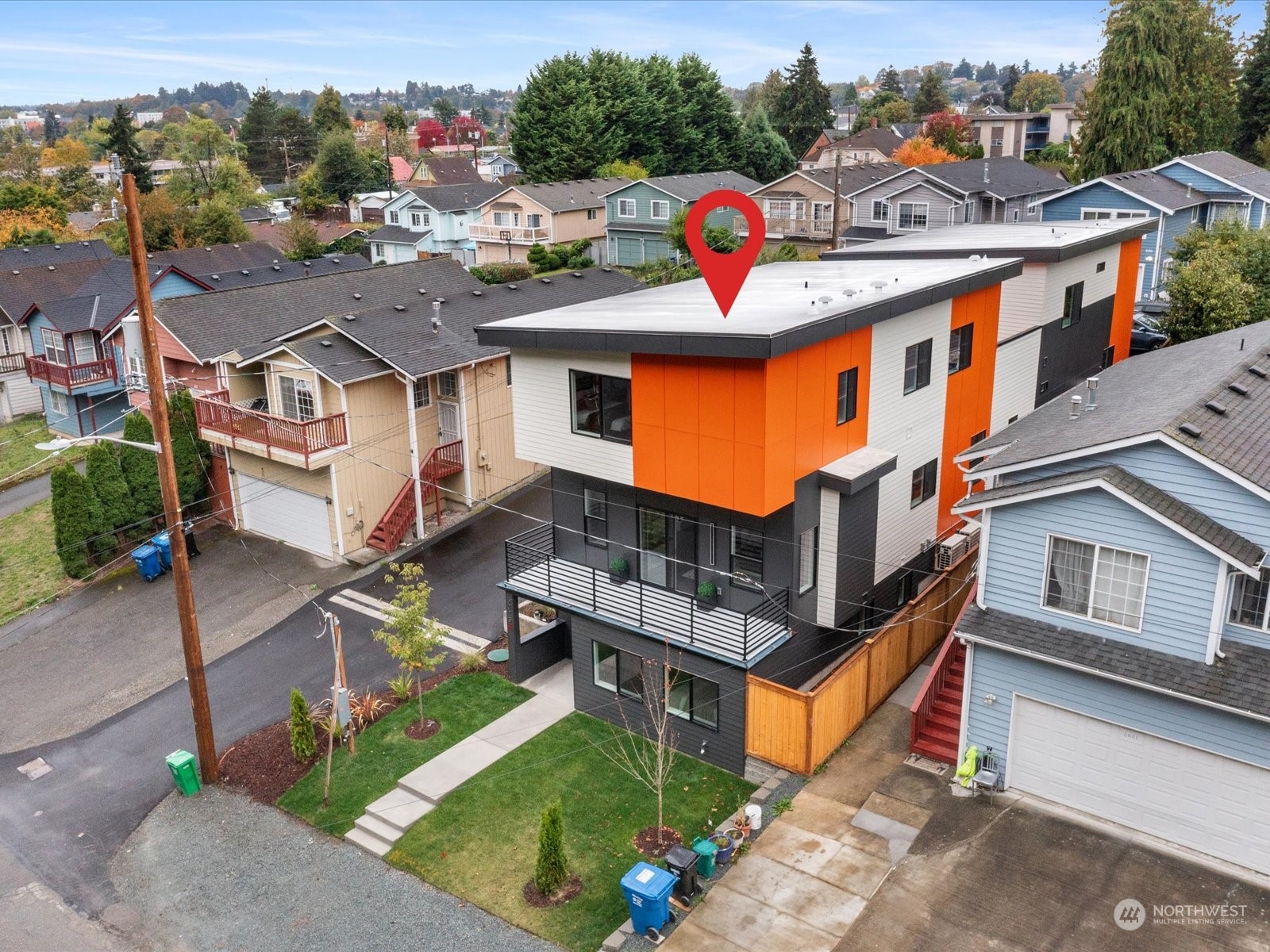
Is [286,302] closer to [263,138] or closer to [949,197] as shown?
[949,197]

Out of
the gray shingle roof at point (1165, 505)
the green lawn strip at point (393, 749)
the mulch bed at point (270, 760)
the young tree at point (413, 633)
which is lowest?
the mulch bed at point (270, 760)

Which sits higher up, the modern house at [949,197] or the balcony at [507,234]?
the modern house at [949,197]

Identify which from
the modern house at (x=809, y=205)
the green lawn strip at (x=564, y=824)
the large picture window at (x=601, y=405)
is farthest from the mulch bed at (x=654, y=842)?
the modern house at (x=809, y=205)

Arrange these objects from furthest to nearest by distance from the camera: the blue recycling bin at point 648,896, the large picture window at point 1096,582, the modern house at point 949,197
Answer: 1. the modern house at point 949,197
2. the large picture window at point 1096,582
3. the blue recycling bin at point 648,896

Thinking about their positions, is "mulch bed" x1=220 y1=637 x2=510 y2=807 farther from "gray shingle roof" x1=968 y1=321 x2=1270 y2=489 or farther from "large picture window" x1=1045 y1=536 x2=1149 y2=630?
"gray shingle roof" x1=968 y1=321 x2=1270 y2=489

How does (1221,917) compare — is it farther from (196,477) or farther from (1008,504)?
(196,477)

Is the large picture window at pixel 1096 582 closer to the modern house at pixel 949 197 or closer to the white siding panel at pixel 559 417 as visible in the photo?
the white siding panel at pixel 559 417

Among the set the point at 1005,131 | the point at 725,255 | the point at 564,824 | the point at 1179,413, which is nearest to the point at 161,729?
the point at 564,824
